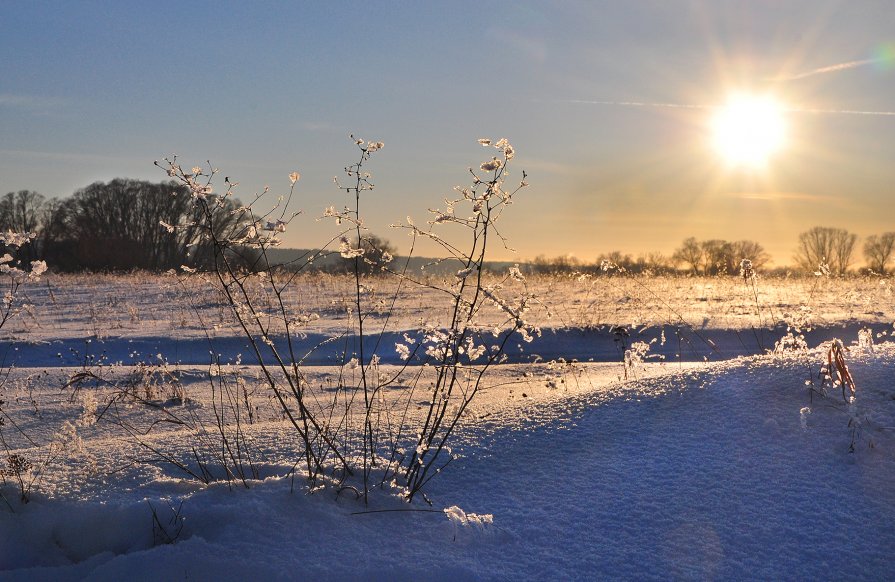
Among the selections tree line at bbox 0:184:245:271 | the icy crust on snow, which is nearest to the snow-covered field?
the icy crust on snow

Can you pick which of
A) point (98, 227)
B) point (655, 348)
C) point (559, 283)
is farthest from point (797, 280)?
point (98, 227)

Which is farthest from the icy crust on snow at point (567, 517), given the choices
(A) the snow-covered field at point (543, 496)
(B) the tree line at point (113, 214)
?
(B) the tree line at point (113, 214)

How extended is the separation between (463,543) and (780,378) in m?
1.98

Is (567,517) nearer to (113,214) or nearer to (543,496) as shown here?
(543,496)

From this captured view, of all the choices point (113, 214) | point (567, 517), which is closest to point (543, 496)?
point (567, 517)

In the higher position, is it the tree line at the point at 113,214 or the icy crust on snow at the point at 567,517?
the tree line at the point at 113,214

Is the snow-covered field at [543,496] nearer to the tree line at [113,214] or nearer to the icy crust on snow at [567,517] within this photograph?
the icy crust on snow at [567,517]

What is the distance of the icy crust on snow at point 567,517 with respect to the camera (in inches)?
87.5

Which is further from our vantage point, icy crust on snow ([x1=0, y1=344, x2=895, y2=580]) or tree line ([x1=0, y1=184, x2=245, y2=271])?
tree line ([x1=0, y1=184, x2=245, y2=271])

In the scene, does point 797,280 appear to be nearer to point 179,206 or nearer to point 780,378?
point 780,378

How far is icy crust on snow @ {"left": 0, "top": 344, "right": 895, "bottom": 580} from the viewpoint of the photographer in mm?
2223

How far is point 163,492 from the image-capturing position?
2602mm

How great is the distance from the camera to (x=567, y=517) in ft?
8.29

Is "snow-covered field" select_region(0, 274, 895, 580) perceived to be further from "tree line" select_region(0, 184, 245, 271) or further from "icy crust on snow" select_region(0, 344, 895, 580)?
"tree line" select_region(0, 184, 245, 271)
